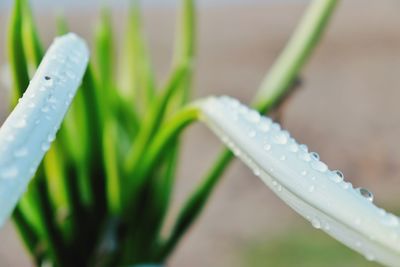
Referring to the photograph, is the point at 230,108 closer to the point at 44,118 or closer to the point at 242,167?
the point at 44,118

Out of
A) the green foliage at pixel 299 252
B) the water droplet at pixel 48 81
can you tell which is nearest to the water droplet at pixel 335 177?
the water droplet at pixel 48 81

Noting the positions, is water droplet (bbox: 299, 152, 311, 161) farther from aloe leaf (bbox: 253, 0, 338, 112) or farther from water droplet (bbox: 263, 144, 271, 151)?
aloe leaf (bbox: 253, 0, 338, 112)

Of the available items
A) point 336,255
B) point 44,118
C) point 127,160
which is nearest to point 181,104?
point 127,160

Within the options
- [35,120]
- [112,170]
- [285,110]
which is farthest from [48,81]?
[285,110]

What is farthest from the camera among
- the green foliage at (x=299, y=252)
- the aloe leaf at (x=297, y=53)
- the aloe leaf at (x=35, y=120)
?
the green foliage at (x=299, y=252)

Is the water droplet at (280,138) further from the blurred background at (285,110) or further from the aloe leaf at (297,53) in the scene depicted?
the blurred background at (285,110)

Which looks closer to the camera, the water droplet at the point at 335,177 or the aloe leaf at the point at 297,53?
the water droplet at the point at 335,177
